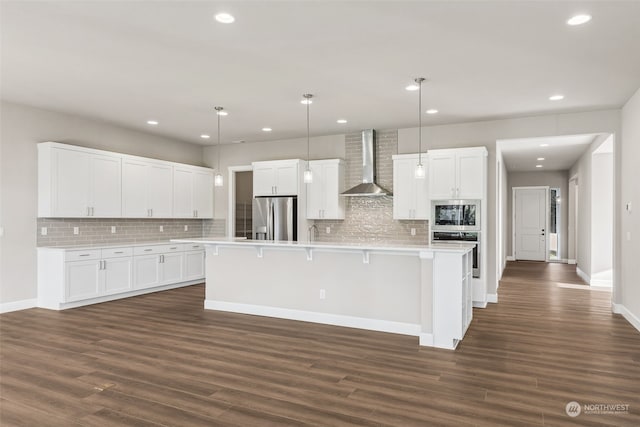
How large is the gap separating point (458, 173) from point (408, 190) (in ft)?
2.84

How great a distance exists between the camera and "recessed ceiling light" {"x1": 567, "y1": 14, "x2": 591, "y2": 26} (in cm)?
312

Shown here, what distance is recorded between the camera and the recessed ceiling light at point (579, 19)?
3121 mm

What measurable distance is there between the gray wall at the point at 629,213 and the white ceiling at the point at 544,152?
0.69 m

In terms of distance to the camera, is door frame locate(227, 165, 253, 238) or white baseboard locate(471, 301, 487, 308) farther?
door frame locate(227, 165, 253, 238)

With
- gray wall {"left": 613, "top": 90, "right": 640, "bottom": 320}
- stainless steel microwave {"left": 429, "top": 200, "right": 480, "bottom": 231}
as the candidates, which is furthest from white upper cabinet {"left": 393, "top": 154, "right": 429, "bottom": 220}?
gray wall {"left": 613, "top": 90, "right": 640, "bottom": 320}

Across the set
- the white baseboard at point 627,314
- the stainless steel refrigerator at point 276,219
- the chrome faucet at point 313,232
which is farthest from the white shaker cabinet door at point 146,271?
the white baseboard at point 627,314

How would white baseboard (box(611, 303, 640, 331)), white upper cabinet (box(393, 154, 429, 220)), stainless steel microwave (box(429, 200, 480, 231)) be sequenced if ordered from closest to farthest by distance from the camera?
white baseboard (box(611, 303, 640, 331)) → stainless steel microwave (box(429, 200, 480, 231)) → white upper cabinet (box(393, 154, 429, 220))

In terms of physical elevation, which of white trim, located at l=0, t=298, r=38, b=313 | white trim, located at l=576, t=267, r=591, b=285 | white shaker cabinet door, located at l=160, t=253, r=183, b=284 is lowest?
white trim, located at l=576, t=267, r=591, b=285

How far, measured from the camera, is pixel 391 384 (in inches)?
127

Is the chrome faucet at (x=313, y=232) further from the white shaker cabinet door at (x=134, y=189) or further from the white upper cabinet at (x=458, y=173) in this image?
the white shaker cabinet door at (x=134, y=189)

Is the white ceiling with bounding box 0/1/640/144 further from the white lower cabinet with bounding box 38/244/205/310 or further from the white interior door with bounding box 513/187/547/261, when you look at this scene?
the white interior door with bounding box 513/187/547/261

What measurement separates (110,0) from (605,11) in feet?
11.6

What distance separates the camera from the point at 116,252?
6.51 m

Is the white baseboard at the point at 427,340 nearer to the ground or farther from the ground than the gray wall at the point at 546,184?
nearer to the ground
